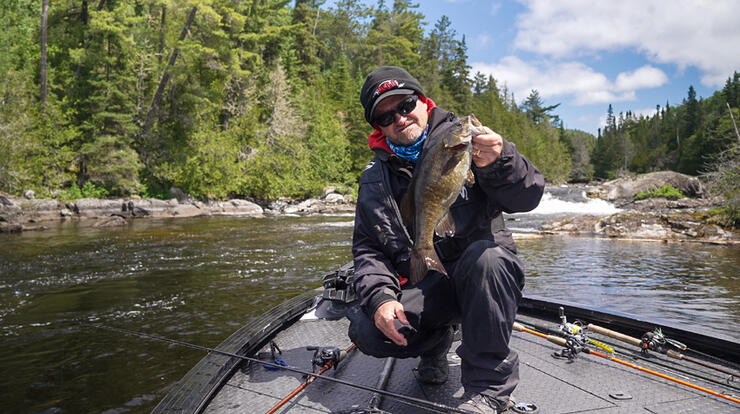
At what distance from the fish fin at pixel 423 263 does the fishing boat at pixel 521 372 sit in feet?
1.92

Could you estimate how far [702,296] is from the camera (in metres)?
7.75

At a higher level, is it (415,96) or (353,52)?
(353,52)

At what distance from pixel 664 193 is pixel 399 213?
37246 millimetres

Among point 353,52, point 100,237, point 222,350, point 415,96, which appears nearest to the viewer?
point 415,96

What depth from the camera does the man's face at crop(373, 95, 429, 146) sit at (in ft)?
7.94

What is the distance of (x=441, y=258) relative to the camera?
7.71ft

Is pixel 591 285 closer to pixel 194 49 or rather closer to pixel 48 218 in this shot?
pixel 48 218

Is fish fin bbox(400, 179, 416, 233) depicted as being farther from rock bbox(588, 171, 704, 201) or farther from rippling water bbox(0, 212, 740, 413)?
rock bbox(588, 171, 704, 201)

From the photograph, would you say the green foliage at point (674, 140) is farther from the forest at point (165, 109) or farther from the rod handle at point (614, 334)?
the rod handle at point (614, 334)

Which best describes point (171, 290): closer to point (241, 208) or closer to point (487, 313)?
point (487, 313)

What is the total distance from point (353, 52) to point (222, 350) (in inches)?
2451

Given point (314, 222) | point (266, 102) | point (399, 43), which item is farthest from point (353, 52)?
point (314, 222)

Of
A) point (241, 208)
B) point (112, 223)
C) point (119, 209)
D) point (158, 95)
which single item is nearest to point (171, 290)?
point (112, 223)

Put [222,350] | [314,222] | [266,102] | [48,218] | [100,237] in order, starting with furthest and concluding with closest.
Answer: [266,102] → [314,222] → [48,218] → [100,237] → [222,350]
